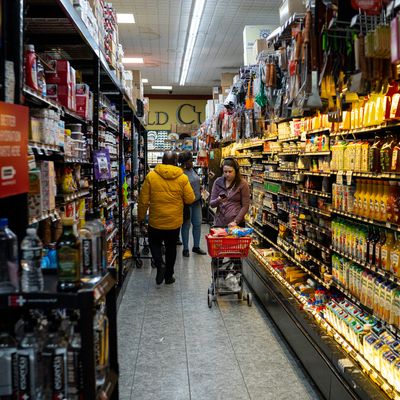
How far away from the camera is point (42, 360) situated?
1.78 metres

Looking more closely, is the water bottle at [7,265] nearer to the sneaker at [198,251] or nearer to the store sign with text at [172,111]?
the sneaker at [198,251]

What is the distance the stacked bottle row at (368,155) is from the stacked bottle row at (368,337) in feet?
3.71

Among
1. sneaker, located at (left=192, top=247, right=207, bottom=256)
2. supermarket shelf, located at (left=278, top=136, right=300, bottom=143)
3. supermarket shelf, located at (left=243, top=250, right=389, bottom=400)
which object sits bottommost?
sneaker, located at (left=192, top=247, right=207, bottom=256)

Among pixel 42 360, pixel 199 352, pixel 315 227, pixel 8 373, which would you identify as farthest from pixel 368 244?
pixel 8 373

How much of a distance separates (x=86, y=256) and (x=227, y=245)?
3.61 meters

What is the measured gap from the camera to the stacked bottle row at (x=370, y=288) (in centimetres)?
317

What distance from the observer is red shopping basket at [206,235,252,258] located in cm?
546

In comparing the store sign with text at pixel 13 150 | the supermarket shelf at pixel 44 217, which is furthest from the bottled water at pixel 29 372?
the supermarket shelf at pixel 44 217

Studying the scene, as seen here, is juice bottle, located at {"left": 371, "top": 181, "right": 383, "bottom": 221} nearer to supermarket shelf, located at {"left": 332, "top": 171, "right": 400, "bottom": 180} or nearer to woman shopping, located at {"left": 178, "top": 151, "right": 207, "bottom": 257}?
supermarket shelf, located at {"left": 332, "top": 171, "right": 400, "bottom": 180}

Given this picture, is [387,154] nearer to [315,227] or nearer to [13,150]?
[315,227]

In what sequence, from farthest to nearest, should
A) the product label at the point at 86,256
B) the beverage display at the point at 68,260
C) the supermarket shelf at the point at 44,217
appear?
the supermarket shelf at the point at 44,217
the product label at the point at 86,256
the beverage display at the point at 68,260

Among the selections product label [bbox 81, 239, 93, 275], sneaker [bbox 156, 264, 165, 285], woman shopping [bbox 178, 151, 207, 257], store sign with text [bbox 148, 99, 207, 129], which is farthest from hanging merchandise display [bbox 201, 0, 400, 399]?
store sign with text [bbox 148, 99, 207, 129]

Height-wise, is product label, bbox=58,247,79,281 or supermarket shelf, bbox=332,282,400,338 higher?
product label, bbox=58,247,79,281

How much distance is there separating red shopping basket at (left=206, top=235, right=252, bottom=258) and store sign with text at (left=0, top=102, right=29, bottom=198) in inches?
140
